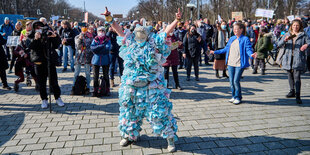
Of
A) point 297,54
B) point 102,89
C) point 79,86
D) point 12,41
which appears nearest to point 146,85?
point 102,89

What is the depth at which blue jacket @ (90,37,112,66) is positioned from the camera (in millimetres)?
6512

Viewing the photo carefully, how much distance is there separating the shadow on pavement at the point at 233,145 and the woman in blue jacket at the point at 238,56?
82.4 inches

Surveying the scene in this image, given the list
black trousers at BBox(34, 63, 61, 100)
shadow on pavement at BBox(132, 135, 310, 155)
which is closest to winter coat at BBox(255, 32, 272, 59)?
shadow on pavement at BBox(132, 135, 310, 155)

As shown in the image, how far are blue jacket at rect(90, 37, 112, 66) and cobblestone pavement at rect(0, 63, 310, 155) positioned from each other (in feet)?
3.64

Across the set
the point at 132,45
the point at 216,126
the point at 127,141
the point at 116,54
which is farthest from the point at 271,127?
the point at 116,54

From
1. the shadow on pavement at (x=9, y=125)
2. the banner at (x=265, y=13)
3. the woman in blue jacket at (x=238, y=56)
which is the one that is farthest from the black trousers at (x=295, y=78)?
the banner at (x=265, y=13)

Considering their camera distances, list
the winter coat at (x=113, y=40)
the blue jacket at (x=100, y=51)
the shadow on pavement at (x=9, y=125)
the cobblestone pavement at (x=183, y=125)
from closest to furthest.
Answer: the cobblestone pavement at (x=183, y=125)
the shadow on pavement at (x=9, y=125)
the blue jacket at (x=100, y=51)
the winter coat at (x=113, y=40)

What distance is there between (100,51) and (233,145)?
4443 mm

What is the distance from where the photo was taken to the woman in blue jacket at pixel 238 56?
5.81 meters

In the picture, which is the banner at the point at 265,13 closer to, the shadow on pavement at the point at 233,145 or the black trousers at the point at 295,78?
the black trousers at the point at 295,78

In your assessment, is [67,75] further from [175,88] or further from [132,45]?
[132,45]

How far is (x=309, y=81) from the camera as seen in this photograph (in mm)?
8656

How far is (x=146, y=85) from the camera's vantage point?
3588 mm

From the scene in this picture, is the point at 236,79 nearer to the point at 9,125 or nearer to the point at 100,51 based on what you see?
the point at 100,51
